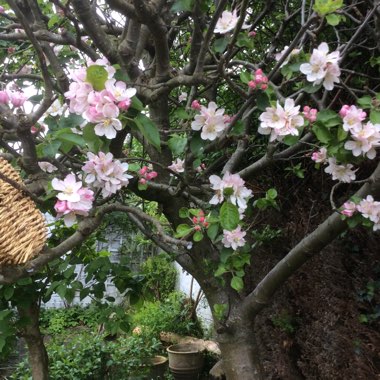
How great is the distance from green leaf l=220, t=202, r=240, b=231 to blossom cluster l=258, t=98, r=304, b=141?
0.96 ft

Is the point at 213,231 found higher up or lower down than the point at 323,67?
lower down

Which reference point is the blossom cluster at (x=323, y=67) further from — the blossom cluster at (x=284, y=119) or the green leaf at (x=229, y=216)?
the green leaf at (x=229, y=216)

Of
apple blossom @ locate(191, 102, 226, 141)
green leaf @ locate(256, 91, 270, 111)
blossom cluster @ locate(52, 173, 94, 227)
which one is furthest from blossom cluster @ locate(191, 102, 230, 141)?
blossom cluster @ locate(52, 173, 94, 227)

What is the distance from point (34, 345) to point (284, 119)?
2.23 meters

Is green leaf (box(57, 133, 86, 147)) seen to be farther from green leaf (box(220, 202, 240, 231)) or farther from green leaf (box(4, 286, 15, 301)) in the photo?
green leaf (box(4, 286, 15, 301))

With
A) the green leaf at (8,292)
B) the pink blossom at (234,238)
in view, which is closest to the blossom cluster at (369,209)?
the pink blossom at (234,238)

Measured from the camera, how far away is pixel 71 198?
50.8 inches

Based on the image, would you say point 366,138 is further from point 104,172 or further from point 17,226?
point 17,226

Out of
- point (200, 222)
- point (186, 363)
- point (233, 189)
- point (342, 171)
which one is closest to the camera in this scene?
point (233, 189)

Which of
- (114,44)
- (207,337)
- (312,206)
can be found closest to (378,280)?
(312,206)

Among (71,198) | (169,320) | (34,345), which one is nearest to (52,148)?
(71,198)

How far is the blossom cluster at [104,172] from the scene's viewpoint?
134 centimetres

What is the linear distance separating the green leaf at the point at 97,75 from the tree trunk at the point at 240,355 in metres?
1.34

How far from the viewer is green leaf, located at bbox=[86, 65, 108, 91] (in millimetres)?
1209
